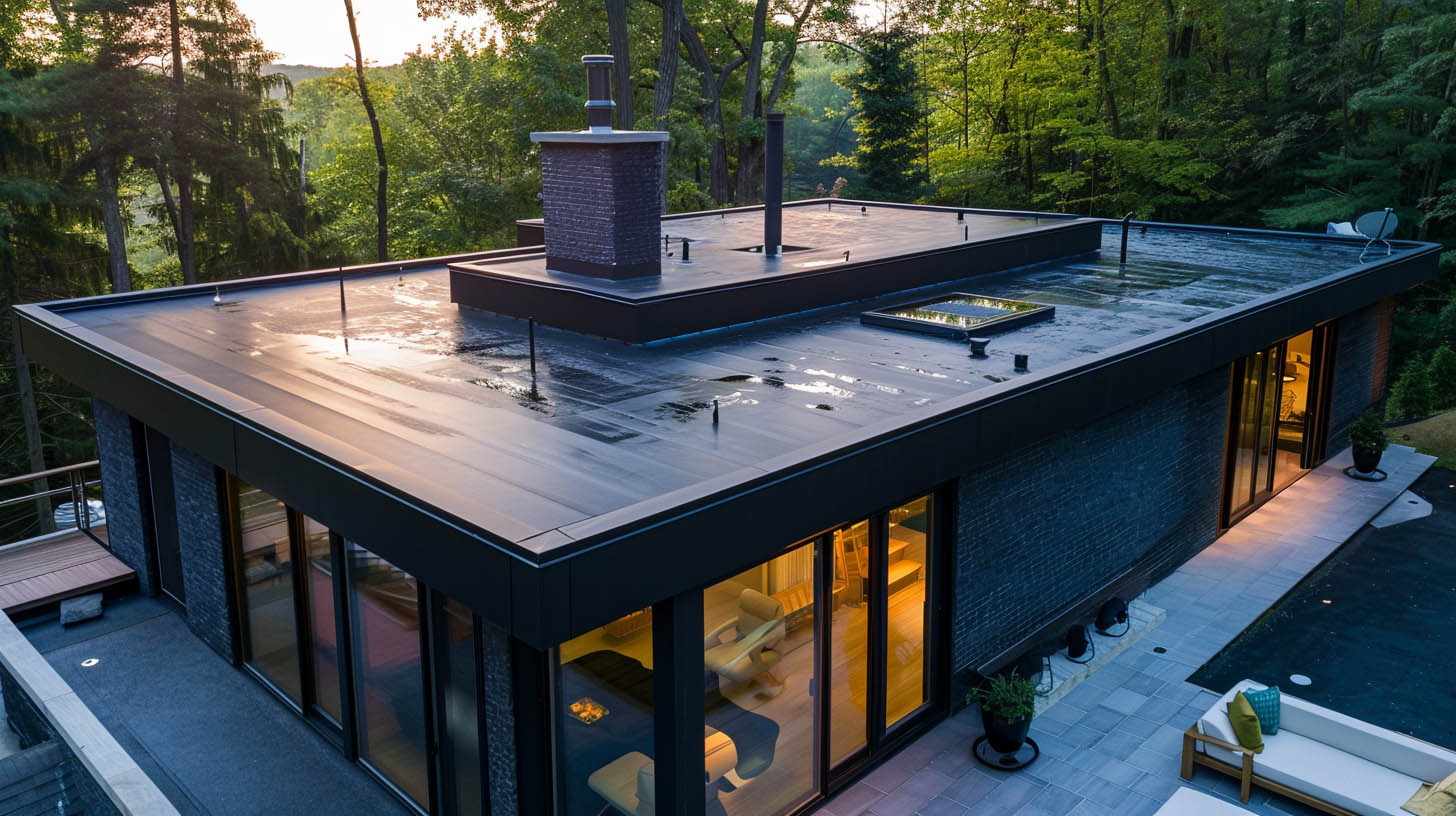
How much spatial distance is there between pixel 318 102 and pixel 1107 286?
64.6 metres

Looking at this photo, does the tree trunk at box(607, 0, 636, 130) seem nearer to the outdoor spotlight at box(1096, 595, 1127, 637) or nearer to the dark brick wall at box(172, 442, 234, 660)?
the dark brick wall at box(172, 442, 234, 660)

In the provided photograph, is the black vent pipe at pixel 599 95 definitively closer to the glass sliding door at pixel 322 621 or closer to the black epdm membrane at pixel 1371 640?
the glass sliding door at pixel 322 621

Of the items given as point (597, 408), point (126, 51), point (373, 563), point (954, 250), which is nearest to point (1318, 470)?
point (954, 250)

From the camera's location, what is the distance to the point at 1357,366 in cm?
1803

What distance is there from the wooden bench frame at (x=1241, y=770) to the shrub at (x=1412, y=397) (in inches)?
636

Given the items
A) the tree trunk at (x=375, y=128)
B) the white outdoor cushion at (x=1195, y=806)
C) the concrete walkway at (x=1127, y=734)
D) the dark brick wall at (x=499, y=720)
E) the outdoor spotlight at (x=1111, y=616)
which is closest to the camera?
the dark brick wall at (x=499, y=720)

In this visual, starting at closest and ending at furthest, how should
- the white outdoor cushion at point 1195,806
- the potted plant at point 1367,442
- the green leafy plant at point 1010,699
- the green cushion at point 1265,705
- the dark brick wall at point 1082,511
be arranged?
the white outdoor cushion at point 1195,806 → the green leafy plant at point 1010,699 → the green cushion at point 1265,705 → the dark brick wall at point 1082,511 → the potted plant at point 1367,442

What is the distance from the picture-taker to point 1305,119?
29469mm

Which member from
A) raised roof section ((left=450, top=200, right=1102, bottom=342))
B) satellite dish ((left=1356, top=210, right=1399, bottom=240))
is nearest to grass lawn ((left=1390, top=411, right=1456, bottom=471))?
satellite dish ((left=1356, top=210, right=1399, bottom=240))

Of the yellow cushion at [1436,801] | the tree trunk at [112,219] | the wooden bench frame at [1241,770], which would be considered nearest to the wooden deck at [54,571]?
the wooden bench frame at [1241,770]

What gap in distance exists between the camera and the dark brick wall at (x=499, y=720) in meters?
7.00

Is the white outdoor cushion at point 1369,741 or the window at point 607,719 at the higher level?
the window at point 607,719

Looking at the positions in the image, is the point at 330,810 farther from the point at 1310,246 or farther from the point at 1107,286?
the point at 1310,246

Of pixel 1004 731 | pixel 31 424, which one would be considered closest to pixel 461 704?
pixel 1004 731
